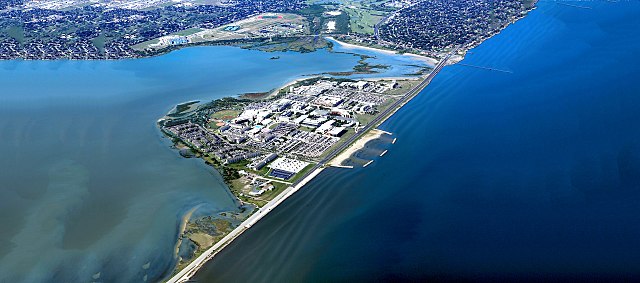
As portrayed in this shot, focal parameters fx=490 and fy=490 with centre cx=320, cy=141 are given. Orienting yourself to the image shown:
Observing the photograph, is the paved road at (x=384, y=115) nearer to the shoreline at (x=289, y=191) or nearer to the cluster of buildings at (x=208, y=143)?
the shoreline at (x=289, y=191)

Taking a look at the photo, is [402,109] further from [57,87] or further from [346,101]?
[57,87]

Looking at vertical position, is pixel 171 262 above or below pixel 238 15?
below

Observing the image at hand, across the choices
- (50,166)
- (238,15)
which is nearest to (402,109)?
(50,166)

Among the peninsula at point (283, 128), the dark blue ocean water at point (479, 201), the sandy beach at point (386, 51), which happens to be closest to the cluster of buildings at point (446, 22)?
the peninsula at point (283, 128)

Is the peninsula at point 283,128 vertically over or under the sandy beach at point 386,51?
under

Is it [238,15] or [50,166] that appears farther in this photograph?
[238,15]

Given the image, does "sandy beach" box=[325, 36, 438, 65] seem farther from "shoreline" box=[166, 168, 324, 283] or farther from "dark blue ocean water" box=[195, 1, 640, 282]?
"shoreline" box=[166, 168, 324, 283]

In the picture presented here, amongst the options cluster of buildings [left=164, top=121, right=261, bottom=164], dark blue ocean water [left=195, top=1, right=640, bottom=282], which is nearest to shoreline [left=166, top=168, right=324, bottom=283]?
dark blue ocean water [left=195, top=1, right=640, bottom=282]
